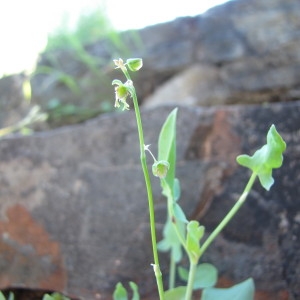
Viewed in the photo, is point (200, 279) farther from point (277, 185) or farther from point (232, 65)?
point (232, 65)

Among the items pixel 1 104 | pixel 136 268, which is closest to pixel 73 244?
pixel 136 268

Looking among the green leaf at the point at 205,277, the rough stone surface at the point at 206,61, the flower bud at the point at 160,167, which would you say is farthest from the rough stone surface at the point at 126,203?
the rough stone surface at the point at 206,61

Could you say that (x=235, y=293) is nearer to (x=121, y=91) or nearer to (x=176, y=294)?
(x=176, y=294)

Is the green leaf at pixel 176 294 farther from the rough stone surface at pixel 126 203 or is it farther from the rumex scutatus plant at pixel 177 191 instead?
the rough stone surface at pixel 126 203

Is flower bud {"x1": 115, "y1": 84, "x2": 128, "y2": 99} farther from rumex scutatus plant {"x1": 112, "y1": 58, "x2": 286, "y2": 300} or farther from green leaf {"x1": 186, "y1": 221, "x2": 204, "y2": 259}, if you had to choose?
green leaf {"x1": 186, "y1": 221, "x2": 204, "y2": 259}

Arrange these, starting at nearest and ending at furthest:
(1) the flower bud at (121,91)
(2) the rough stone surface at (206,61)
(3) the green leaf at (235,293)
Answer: (1) the flower bud at (121,91)
(3) the green leaf at (235,293)
(2) the rough stone surface at (206,61)
